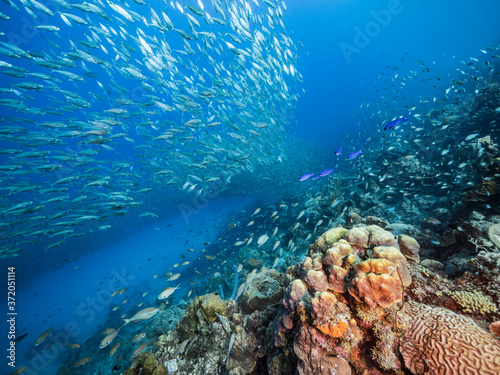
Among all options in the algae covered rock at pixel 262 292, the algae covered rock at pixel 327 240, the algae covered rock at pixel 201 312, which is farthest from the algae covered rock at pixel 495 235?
the algae covered rock at pixel 201 312

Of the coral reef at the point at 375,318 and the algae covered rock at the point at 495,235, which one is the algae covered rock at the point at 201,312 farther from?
the algae covered rock at the point at 495,235

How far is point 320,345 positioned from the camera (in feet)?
7.32

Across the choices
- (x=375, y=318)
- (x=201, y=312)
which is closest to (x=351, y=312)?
(x=375, y=318)

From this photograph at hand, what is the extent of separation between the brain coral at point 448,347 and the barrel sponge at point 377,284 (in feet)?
1.37

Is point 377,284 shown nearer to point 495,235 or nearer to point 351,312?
point 351,312

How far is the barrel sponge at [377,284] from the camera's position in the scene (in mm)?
1963

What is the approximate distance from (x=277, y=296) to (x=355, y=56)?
21102cm

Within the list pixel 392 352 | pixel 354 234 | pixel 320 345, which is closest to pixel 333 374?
pixel 320 345

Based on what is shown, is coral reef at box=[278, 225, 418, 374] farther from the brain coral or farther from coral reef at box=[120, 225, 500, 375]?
the brain coral

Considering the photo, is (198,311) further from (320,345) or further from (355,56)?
(355,56)

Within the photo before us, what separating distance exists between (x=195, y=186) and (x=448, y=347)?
18.8 m

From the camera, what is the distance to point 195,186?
19.1 metres

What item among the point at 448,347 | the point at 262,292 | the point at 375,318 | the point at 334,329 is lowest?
the point at 262,292

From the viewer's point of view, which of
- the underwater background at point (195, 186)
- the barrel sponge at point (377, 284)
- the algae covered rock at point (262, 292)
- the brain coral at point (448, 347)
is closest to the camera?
the brain coral at point (448, 347)
